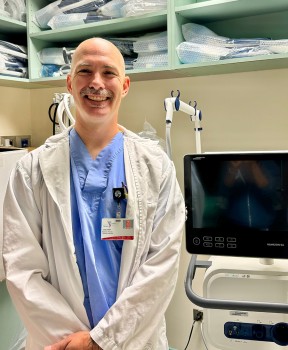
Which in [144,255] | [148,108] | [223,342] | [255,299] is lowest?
[223,342]

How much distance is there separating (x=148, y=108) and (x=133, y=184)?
1127 millimetres

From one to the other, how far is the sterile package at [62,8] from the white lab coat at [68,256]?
116 cm

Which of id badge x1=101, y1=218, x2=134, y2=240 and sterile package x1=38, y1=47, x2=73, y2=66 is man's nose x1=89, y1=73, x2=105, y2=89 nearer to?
id badge x1=101, y1=218, x2=134, y2=240

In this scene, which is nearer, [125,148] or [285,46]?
[125,148]

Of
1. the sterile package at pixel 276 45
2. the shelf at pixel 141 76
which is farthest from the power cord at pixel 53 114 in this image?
the sterile package at pixel 276 45

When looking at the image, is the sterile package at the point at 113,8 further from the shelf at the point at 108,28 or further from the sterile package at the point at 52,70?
the sterile package at the point at 52,70

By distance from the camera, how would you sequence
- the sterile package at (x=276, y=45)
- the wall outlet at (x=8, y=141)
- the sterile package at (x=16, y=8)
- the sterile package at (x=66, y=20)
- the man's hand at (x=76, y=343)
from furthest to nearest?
the wall outlet at (x=8, y=141)
the sterile package at (x=16, y=8)
the sterile package at (x=66, y=20)
the sterile package at (x=276, y=45)
the man's hand at (x=76, y=343)

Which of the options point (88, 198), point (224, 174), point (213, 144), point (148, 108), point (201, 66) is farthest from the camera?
point (148, 108)

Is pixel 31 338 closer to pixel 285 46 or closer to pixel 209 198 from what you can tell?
pixel 209 198

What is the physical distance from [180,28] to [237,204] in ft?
3.61

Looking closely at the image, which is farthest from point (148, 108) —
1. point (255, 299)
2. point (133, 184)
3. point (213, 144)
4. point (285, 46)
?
point (255, 299)

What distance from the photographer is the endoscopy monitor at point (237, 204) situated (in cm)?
122

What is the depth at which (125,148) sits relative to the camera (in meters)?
1.44

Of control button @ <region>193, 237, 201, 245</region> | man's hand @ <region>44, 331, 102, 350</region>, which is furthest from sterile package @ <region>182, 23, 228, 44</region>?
man's hand @ <region>44, 331, 102, 350</region>
